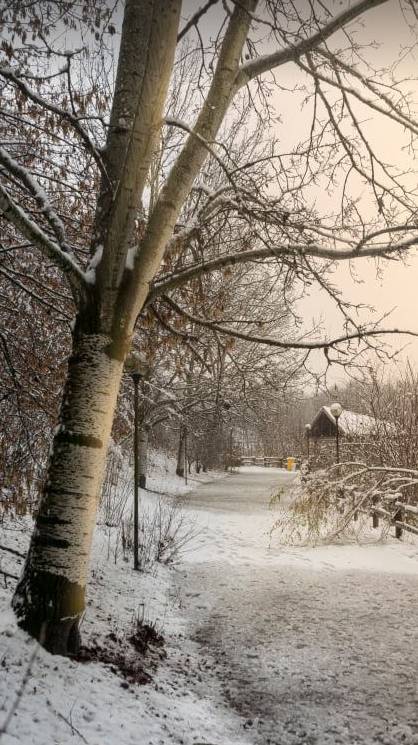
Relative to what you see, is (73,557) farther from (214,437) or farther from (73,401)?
(214,437)

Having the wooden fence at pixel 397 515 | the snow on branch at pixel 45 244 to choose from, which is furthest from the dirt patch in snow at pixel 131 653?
the wooden fence at pixel 397 515

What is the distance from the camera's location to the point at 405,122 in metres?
4.18

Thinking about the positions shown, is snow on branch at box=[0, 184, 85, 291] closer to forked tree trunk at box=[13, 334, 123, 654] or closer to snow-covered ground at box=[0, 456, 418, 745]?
forked tree trunk at box=[13, 334, 123, 654]

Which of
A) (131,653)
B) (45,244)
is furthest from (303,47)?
(131,653)

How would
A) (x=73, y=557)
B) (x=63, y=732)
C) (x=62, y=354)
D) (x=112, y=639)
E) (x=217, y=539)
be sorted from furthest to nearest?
(x=217, y=539) < (x=62, y=354) < (x=112, y=639) < (x=73, y=557) < (x=63, y=732)

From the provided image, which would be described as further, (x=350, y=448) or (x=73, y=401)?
(x=350, y=448)

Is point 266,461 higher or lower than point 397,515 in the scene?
higher

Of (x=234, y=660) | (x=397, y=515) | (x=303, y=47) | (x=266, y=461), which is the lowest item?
(x=234, y=660)

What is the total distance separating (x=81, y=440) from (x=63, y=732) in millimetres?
1553

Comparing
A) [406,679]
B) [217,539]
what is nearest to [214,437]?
[217,539]

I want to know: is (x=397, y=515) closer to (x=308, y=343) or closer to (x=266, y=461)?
(x=308, y=343)

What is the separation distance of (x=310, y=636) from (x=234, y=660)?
108 centimetres

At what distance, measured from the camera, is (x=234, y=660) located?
448 cm

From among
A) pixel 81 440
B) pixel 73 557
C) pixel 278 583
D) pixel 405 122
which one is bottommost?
pixel 278 583
